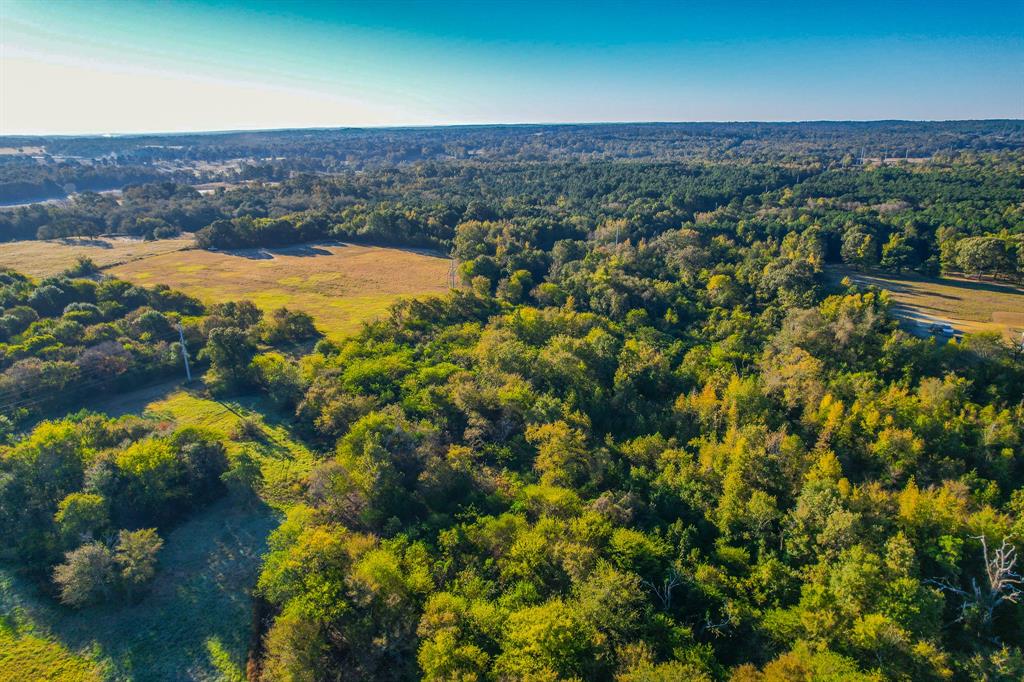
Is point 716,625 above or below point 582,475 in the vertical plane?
below

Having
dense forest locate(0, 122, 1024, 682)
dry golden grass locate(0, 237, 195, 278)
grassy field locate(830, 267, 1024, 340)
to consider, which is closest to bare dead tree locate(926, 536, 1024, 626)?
dense forest locate(0, 122, 1024, 682)

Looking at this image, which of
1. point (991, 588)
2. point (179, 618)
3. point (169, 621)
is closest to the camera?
point (991, 588)

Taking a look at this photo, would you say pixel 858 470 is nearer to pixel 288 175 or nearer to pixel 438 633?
pixel 438 633

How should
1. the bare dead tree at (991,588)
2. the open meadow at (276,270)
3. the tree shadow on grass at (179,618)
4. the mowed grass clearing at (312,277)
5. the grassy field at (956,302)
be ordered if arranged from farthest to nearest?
the open meadow at (276,270), the mowed grass clearing at (312,277), the grassy field at (956,302), the tree shadow on grass at (179,618), the bare dead tree at (991,588)

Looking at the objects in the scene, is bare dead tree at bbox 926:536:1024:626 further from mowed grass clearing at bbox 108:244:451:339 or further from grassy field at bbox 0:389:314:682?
mowed grass clearing at bbox 108:244:451:339

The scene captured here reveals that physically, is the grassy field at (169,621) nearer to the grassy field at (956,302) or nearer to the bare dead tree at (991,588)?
the bare dead tree at (991,588)

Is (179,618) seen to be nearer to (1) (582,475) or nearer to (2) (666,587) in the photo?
(1) (582,475)

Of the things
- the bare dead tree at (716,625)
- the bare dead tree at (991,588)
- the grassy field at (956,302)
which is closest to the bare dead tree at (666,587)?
the bare dead tree at (716,625)

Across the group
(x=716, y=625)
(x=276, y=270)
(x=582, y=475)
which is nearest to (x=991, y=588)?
(x=716, y=625)
